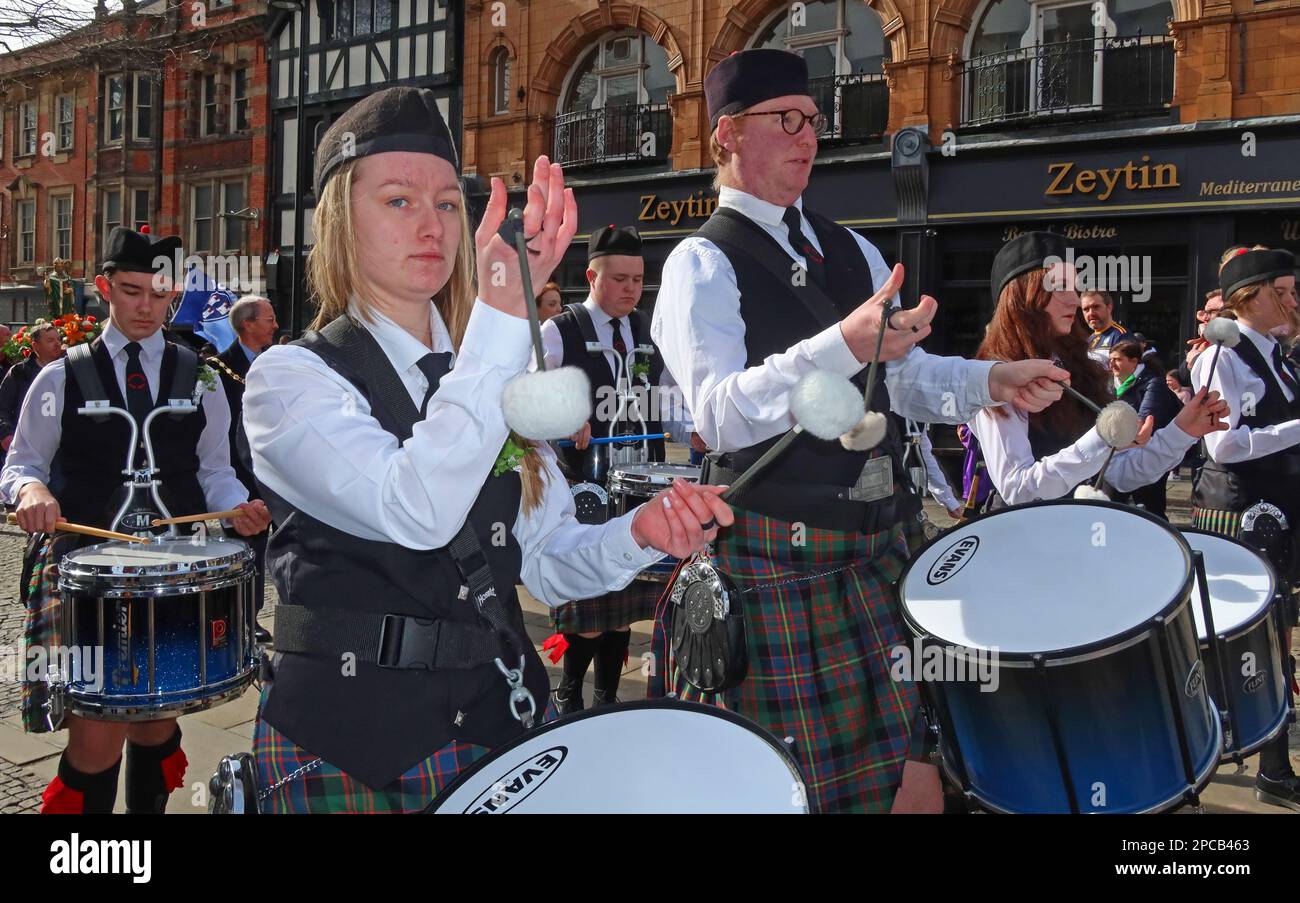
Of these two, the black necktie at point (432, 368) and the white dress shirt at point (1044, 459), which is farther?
the white dress shirt at point (1044, 459)

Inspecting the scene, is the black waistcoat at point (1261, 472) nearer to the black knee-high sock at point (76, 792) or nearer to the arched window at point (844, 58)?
the black knee-high sock at point (76, 792)

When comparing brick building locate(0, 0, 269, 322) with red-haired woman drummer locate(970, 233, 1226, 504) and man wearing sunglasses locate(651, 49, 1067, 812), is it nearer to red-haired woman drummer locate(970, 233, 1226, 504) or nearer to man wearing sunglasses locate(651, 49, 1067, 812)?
red-haired woman drummer locate(970, 233, 1226, 504)

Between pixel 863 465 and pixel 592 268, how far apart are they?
375cm

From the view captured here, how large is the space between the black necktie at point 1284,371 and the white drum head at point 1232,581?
5.93 ft

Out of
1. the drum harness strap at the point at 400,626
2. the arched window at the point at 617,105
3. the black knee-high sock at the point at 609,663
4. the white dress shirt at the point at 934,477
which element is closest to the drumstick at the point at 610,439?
the black knee-high sock at the point at 609,663

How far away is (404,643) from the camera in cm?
165

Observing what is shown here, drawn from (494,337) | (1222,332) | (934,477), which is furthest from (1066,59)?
(494,337)

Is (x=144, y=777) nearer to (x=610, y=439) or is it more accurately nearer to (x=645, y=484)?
(x=645, y=484)

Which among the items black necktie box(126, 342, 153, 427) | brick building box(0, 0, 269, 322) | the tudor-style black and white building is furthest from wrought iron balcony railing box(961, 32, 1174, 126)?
brick building box(0, 0, 269, 322)

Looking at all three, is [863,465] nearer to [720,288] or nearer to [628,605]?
[720,288]

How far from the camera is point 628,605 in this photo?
4.65 meters

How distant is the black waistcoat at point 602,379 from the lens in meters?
5.53

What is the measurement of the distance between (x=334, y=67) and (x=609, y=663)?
19.5m
